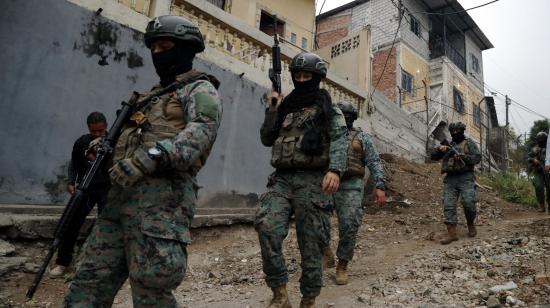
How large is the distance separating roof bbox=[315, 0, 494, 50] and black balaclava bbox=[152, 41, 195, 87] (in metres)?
18.8

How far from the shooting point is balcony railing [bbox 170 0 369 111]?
621 cm

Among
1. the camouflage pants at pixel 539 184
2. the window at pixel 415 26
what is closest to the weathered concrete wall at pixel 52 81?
the camouflage pants at pixel 539 184

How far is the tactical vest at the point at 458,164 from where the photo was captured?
5.52 m

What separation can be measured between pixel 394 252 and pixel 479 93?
74.0 ft

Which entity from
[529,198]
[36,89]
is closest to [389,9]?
[529,198]

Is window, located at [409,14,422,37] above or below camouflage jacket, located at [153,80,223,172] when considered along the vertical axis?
above

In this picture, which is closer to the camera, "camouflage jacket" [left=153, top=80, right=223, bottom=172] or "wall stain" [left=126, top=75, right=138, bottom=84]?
"camouflage jacket" [left=153, top=80, right=223, bottom=172]

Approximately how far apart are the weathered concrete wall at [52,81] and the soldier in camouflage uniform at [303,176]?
2.98 meters

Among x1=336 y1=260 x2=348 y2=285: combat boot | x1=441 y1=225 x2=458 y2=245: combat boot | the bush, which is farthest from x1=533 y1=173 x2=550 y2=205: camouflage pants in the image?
x1=336 y1=260 x2=348 y2=285: combat boot

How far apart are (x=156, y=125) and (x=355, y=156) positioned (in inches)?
115

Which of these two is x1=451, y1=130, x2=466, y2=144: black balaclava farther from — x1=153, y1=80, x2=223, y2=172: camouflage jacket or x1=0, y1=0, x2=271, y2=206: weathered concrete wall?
x1=153, y1=80, x2=223, y2=172: camouflage jacket

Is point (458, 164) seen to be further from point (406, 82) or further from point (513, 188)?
point (406, 82)

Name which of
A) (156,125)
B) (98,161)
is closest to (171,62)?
(156,125)

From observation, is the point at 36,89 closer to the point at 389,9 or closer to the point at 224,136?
the point at 224,136
